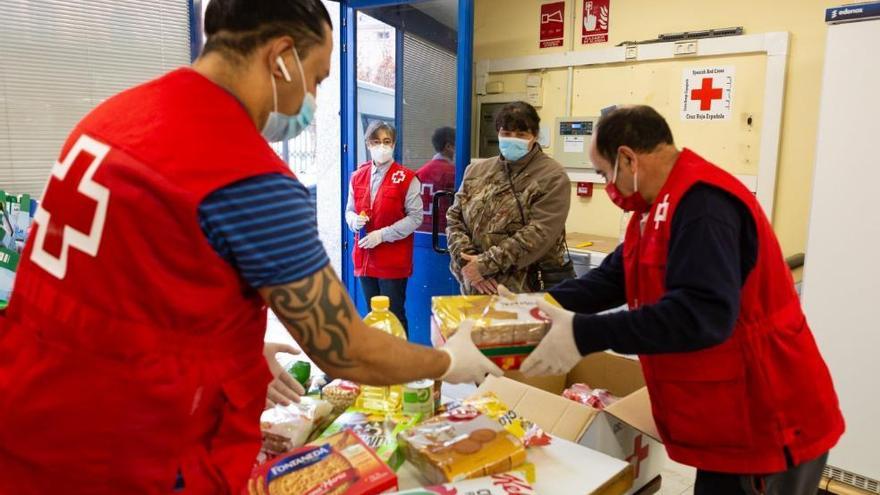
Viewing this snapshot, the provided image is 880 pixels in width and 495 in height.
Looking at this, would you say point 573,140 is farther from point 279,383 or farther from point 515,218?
point 279,383

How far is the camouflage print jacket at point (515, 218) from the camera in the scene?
2.42 metres

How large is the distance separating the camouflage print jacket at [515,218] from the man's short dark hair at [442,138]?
44.2 inches

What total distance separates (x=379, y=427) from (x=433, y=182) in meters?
2.60

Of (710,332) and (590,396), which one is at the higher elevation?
(710,332)

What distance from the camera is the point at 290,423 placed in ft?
4.35

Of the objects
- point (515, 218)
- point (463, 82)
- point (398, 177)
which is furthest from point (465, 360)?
point (463, 82)

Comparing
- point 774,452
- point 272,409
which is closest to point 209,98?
point 272,409

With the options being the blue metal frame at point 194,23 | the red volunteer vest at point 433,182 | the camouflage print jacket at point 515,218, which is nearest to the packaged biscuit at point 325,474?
the camouflage print jacket at point 515,218

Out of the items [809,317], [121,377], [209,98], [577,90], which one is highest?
[577,90]

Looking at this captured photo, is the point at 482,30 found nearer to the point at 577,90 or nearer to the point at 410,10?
the point at 410,10

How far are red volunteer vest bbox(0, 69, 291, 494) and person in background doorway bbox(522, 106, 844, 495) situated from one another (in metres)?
0.72

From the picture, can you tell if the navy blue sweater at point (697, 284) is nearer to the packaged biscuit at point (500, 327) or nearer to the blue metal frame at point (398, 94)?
the packaged biscuit at point (500, 327)

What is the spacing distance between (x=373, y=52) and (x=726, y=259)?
335 cm

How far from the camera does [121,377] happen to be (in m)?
0.78
